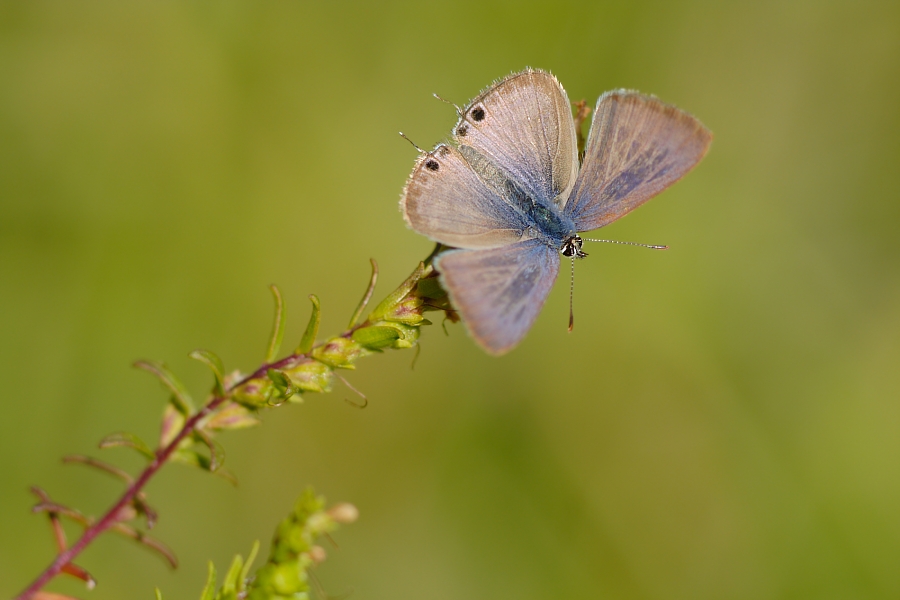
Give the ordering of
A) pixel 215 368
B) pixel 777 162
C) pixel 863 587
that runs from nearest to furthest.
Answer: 1. pixel 215 368
2. pixel 863 587
3. pixel 777 162

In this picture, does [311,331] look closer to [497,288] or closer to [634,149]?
[497,288]

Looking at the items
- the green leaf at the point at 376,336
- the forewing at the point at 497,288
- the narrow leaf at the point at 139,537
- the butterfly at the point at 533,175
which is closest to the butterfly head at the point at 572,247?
the butterfly at the point at 533,175

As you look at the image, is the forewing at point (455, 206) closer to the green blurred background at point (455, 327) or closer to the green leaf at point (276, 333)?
the green leaf at point (276, 333)

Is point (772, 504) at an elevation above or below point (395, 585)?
above

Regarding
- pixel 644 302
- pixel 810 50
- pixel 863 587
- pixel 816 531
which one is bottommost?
pixel 863 587

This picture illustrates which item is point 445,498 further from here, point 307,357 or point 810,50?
point 810,50

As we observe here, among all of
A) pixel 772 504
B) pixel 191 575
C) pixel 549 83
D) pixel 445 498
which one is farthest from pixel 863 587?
pixel 191 575

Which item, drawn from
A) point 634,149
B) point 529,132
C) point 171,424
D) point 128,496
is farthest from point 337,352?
point 634,149
